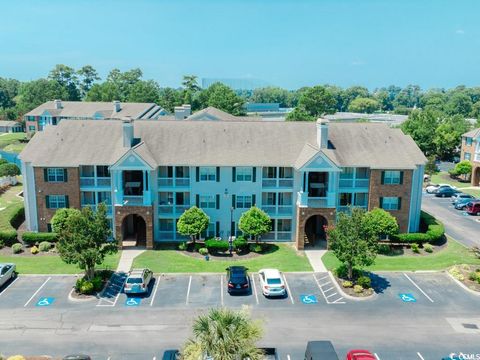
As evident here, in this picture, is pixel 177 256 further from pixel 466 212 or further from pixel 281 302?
pixel 466 212

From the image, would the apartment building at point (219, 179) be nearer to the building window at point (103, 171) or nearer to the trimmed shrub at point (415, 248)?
the building window at point (103, 171)

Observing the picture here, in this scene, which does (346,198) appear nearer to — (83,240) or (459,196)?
(459,196)

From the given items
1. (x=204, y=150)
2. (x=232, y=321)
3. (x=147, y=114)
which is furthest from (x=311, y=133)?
(x=147, y=114)

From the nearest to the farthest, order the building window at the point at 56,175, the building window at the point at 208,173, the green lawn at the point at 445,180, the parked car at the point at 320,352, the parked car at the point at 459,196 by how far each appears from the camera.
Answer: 1. the parked car at the point at 320,352
2. the building window at the point at 56,175
3. the building window at the point at 208,173
4. the parked car at the point at 459,196
5. the green lawn at the point at 445,180

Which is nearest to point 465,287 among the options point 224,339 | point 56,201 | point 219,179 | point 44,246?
point 219,179

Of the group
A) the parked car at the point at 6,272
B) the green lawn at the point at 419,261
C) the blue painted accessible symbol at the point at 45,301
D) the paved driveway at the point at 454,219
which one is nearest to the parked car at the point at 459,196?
the paved driveway at the point at 454,219
